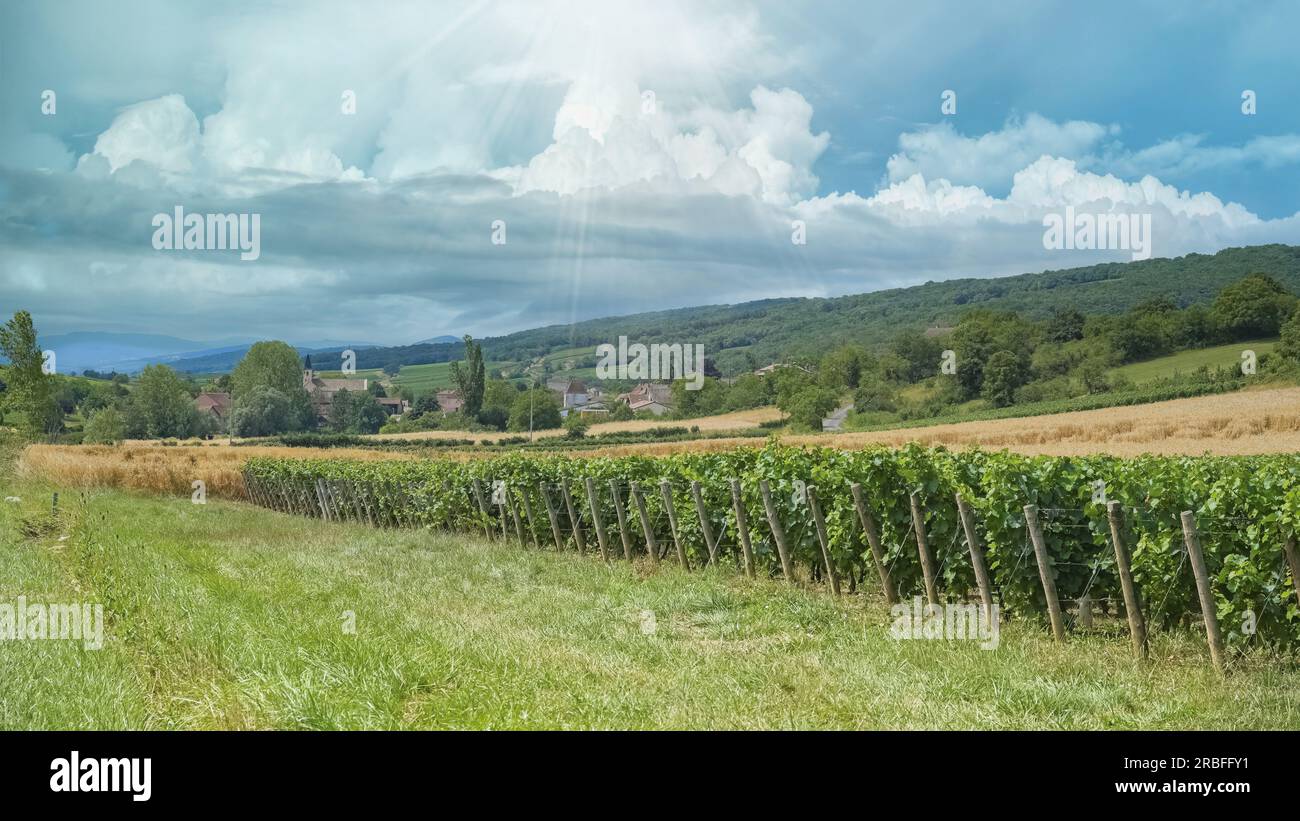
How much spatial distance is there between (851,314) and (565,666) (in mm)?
122705

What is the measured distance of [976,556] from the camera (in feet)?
34.4

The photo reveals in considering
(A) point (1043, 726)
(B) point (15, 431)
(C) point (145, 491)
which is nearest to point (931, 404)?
(C) point (145, 491)

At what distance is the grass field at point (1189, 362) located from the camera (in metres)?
63.8

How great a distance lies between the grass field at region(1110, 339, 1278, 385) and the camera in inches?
2512

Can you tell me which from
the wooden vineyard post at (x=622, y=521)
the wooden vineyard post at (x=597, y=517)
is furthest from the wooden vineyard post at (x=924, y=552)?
the wooden vineyard post at (x=597, y=517)

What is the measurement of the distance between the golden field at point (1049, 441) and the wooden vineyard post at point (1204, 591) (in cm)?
2716

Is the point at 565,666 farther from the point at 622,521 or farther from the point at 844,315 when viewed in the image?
the point at 844,315

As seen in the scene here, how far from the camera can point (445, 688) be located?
7.64 metres

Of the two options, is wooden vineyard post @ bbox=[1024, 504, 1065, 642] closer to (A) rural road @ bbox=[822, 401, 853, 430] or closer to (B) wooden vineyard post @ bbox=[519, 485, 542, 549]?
(B) wooden vineyard post @ bbox=[519, 485, 542, 549]

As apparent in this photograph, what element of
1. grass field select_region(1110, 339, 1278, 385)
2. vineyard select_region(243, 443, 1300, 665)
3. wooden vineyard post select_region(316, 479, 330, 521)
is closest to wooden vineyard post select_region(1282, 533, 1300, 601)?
vineyard select_region(243, 443, 1300, 665)

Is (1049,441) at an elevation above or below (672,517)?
above
